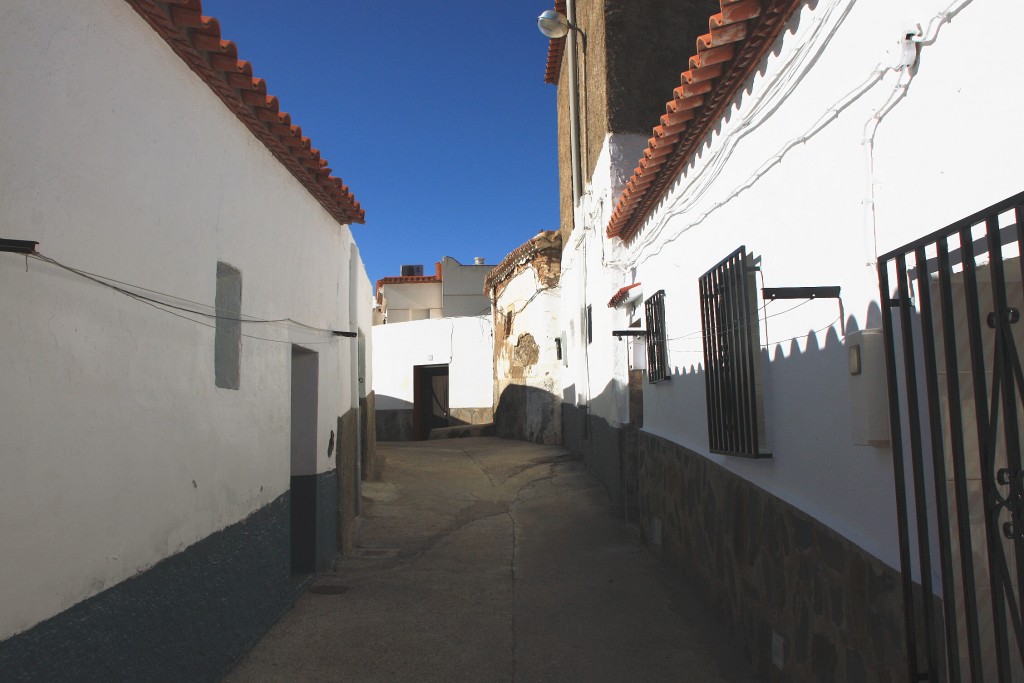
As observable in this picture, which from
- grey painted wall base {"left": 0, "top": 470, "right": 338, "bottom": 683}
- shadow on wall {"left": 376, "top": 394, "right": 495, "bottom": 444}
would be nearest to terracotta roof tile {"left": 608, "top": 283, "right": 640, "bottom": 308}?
grey painted wall base {"left": 0, "top": 470, "right": 338, "bottom": 683}

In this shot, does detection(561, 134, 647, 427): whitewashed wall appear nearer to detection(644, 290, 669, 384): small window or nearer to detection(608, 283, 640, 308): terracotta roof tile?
detection(608, 283, 640, 308): terracotta roof tile

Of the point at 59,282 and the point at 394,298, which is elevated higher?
the point at 394,298

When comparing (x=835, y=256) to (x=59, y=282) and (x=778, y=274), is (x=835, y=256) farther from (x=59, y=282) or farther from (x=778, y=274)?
(x=59, y=282)

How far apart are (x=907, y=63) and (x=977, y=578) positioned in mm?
1964

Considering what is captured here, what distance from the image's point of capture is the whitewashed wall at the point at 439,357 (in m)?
22.1

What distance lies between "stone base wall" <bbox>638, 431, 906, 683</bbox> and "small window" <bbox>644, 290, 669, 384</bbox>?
2.92 ft

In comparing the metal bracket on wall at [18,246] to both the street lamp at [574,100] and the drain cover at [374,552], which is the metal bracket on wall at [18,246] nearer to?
the drain cover at [374,552]

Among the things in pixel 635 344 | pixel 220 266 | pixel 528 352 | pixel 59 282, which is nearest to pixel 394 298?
pixel 528 352

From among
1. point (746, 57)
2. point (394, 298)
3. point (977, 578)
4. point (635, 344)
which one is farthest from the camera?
point (394, 298)

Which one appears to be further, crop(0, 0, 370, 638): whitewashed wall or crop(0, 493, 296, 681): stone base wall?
crop(0, 493, 296, 681): stone base wall

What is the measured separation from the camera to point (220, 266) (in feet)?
16.9

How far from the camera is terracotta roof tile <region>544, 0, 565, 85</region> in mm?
12565

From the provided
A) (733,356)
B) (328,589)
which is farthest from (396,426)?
(733,356)

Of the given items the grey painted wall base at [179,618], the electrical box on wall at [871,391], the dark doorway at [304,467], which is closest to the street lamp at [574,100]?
the dark doorway at [304,467]
